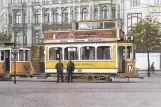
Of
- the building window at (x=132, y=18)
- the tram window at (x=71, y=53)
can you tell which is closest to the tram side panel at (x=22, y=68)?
the tram window at (x=71, y=53)

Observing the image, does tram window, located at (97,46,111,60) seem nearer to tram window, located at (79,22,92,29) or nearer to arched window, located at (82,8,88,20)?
tram window, located at (79,22,92,29)

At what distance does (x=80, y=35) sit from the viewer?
33438mm

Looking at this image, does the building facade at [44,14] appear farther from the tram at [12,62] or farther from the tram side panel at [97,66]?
the tram side panel at [97,66]

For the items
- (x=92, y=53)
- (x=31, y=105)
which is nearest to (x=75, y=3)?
(x=92, y=53)

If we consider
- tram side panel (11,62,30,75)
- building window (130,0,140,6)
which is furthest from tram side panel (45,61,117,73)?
building window (130,0,140,6)

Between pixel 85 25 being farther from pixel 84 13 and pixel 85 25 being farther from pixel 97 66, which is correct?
pixel 84 13

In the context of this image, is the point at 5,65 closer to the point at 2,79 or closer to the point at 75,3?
the point at 2,79

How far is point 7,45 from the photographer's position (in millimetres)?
38562

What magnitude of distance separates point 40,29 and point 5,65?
47590mm

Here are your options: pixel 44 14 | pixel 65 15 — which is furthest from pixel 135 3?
pixel 44 14

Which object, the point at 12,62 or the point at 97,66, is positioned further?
the point at 12,62

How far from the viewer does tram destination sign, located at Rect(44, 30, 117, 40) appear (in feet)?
107

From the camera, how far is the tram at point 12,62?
124 feet

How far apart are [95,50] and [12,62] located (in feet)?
26.5
